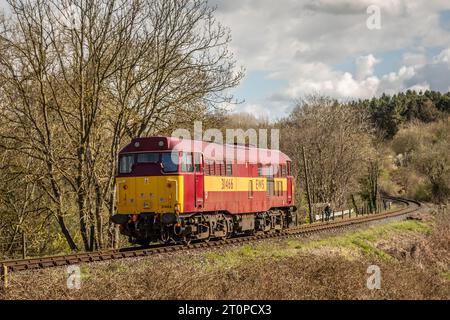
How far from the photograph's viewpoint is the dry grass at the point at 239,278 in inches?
498

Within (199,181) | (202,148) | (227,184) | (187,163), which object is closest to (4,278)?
(187,163)

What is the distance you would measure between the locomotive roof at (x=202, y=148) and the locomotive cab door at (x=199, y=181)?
1.01 feet

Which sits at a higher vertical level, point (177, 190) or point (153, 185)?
point (153, 185)

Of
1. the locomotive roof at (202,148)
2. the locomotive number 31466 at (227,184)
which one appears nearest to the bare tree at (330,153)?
the locomotive roof at (202,148)

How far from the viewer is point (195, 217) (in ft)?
67.0

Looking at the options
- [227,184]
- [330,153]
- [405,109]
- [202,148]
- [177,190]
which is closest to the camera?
[177,190]

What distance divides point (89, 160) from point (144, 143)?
3491mm

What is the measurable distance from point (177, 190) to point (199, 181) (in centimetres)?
134

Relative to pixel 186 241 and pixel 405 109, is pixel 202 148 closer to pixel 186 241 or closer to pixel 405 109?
pixel 186 241

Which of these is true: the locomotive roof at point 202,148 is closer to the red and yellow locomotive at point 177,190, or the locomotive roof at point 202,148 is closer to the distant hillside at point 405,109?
the red and yellow locomotive at point 177,190

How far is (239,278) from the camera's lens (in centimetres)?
1500

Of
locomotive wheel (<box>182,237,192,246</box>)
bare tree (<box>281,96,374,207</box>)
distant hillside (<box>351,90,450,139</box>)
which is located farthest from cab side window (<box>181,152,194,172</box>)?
distant hillside (<box>351,90,450,139</box>)

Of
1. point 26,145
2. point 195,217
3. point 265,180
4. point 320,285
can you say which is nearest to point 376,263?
point 320,285
